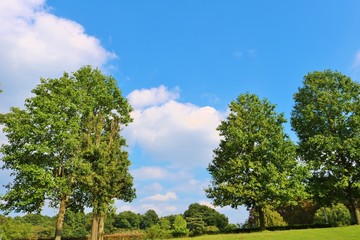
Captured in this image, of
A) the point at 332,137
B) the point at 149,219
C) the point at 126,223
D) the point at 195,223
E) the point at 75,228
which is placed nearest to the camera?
the point at 332,137

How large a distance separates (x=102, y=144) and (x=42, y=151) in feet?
22.5

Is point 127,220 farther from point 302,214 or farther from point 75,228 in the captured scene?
point 302,214

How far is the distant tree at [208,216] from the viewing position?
417 feet

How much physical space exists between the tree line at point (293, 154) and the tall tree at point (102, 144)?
489 inches

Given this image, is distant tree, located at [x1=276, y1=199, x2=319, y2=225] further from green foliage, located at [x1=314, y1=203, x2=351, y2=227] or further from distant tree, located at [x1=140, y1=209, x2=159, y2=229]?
distant tree, located at [x1=140, y1=209, x2=159, y2=229]

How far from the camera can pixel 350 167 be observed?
4059 cm

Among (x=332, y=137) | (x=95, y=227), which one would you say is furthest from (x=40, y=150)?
(x=332, y=137)

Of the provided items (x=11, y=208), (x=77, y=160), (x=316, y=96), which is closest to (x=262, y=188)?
(x=316, y=96)

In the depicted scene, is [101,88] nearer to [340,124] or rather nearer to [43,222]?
[340,124]

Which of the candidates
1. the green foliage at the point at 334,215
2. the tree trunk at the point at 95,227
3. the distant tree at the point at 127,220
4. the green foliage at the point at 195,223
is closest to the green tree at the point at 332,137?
the green foliage at the point at 334,215

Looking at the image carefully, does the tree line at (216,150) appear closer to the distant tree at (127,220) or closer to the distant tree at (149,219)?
the distant tree at (127,220)

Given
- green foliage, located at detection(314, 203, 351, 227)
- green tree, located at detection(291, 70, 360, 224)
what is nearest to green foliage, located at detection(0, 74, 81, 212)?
green tree, located at detection(291, 70, 360, 224)

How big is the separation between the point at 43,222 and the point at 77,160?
123 metres

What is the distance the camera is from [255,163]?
40.3 metres
